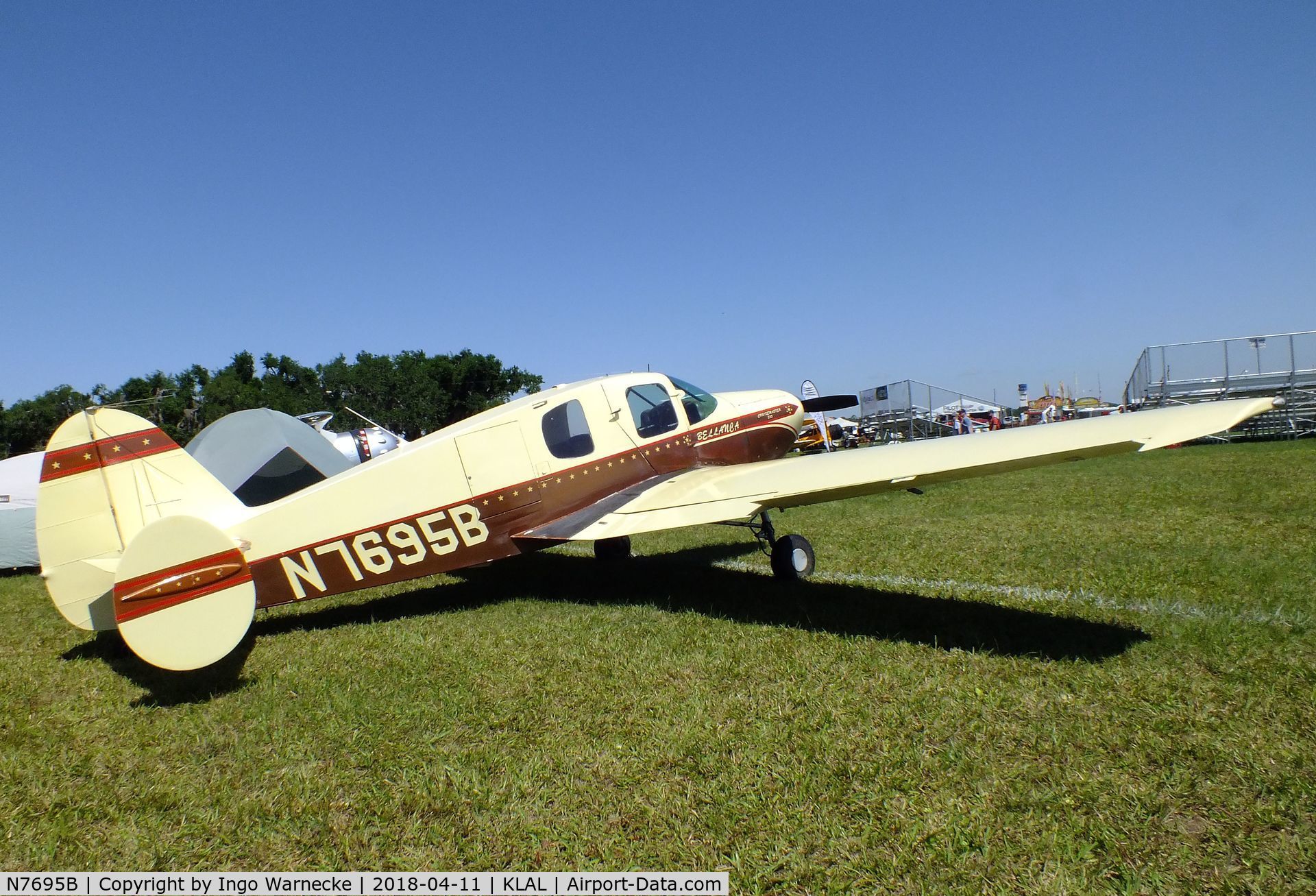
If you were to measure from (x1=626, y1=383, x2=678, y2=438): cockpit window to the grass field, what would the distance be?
5.75 ft

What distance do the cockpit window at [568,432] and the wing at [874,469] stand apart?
21.0 inches

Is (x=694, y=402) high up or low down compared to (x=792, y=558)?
up

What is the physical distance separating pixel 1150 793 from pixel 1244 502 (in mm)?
8224

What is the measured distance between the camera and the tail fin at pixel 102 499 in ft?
14.5

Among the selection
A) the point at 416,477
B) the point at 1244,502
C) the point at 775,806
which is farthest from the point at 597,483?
the point at 1244,502

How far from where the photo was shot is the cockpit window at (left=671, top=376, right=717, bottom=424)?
24.0 ft

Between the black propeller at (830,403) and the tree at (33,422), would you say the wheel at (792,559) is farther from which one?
the tree at (33,422)

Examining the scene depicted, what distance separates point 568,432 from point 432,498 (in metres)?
1.42

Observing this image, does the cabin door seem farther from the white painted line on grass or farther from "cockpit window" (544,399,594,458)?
the white painted line on grass

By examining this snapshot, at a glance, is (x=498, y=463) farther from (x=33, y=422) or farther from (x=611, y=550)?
(x=33, y=422)

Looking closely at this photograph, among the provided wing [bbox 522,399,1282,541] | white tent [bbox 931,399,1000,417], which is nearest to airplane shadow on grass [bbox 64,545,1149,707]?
wing [bbox 522,399,1282,541]

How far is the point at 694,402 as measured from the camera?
742 centimetres

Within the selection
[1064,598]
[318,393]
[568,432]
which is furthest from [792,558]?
[318,393]

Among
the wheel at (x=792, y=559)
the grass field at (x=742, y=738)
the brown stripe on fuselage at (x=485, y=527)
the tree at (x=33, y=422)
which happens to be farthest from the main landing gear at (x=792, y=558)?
the tree at (x=33, y=422)
